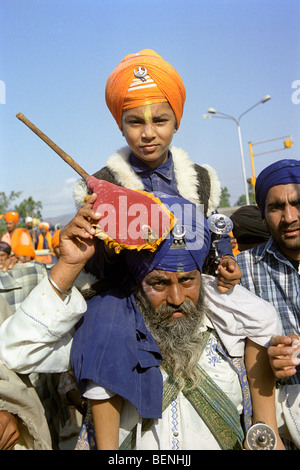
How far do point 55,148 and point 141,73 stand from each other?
94 cm

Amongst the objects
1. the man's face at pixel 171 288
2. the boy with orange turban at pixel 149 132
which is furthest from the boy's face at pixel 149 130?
the man's face at pixel 171 288

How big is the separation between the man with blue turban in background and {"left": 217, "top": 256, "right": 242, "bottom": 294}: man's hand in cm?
37

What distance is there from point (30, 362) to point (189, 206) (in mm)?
1306

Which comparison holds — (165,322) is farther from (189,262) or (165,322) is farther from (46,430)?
(46,430)

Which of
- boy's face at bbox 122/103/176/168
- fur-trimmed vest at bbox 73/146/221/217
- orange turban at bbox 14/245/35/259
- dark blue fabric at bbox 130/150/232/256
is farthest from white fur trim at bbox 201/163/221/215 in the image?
orange turban at bbox 14/245/35/259

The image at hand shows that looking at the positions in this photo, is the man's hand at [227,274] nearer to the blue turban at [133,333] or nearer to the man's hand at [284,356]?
the blue turban at [133,333]

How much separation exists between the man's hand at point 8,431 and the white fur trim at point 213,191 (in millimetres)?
1878

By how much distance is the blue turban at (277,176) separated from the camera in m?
2.85

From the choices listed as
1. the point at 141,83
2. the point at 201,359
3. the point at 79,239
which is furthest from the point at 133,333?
the point at 141,83

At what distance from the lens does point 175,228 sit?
2568 millimetres

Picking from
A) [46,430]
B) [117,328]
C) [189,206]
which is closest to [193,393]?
[117,328]

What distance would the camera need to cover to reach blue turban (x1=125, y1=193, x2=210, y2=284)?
256cm

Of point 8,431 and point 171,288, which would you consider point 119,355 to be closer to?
point 171,288

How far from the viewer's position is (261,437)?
236 cm
